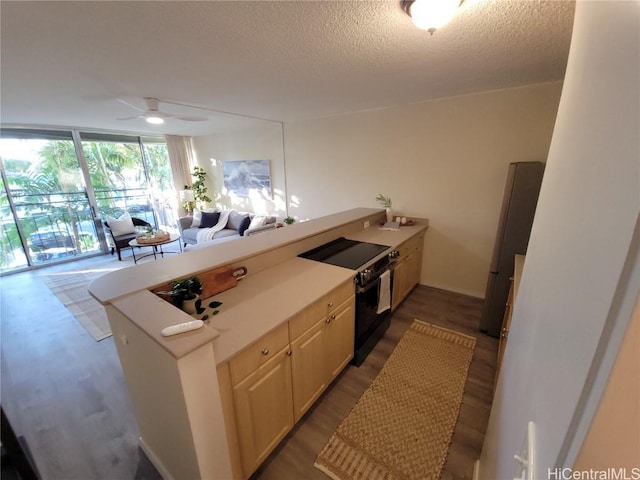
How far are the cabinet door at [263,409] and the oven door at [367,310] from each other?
77cm

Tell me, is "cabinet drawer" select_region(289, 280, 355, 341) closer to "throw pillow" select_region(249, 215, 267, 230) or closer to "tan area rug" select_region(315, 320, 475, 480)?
"tan area rug" select_region(315, 320, 475, 480)

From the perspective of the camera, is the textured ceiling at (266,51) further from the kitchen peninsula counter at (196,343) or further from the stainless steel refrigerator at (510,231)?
the kitchen peninsula counter at (196,343)

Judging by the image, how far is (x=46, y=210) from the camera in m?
4.69

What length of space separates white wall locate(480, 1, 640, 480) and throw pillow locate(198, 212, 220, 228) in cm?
556

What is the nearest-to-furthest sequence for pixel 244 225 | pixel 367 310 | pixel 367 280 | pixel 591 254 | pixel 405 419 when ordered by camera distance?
pixel 591 254 → pixel 405 419 → pixel 367 280 → pixel 367 310 → pixel 244 225

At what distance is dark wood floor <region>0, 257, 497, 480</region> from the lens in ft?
4.94

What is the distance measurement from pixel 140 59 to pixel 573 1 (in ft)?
8.81

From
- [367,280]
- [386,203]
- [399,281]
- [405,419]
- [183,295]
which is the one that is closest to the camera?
[183,295]

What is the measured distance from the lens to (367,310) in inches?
84.9

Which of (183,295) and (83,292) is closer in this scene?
(183,295)

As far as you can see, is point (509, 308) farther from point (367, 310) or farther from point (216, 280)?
point (216, 280)

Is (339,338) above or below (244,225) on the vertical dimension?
below

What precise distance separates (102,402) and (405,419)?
2212mm

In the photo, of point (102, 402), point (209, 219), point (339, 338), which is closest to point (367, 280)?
point (339, 338)
